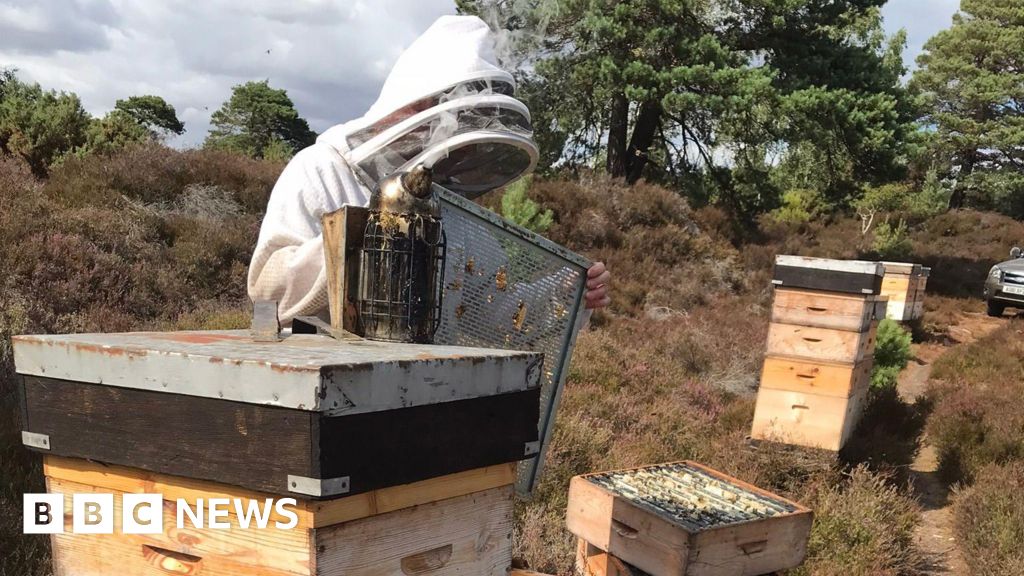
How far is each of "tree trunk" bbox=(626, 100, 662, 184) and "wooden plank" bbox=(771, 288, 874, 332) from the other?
9.52 m

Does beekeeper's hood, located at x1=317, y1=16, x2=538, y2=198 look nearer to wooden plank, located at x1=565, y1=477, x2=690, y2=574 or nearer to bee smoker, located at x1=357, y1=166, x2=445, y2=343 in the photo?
bee smoker, located at x1=357, y1=166, x2=445, y2=343

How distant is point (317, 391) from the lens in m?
0.98

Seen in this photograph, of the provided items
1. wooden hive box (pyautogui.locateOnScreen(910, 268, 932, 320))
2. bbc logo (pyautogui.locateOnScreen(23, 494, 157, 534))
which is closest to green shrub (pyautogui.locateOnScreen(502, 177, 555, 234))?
wooden hive box (pyautogui.locateOnScreen(910, 268, 932, 320))

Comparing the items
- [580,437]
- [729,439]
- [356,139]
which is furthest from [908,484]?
[356,139]

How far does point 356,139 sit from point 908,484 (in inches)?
199

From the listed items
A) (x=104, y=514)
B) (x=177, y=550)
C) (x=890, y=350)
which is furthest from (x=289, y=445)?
(x=890, y=350)

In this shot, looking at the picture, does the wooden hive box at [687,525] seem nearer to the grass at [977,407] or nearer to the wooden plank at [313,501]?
the wooden plank at [313,501]

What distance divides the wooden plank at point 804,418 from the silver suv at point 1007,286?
9.07m

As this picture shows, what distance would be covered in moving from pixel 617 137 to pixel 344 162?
13106 mm

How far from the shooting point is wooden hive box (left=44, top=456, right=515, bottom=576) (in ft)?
3.53

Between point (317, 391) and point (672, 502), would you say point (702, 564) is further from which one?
point (317, 391)

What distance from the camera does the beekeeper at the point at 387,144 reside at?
2.04 metres

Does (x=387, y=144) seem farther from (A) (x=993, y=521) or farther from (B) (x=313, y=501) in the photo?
(A) (x=993, y=521)

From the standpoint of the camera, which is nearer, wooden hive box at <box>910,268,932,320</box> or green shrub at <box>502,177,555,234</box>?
green shrub at <box>502,177,555,234</box>
